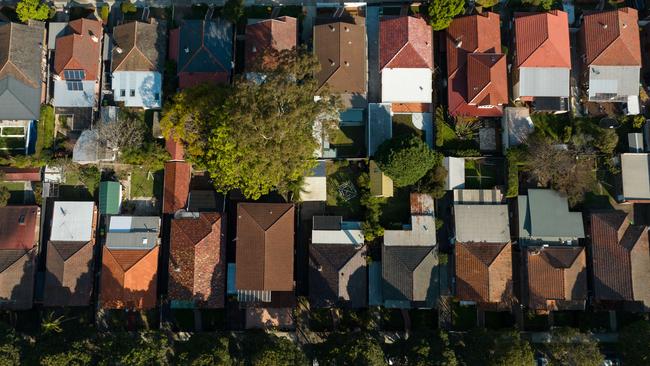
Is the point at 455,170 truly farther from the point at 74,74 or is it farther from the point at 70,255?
the point at 74,74

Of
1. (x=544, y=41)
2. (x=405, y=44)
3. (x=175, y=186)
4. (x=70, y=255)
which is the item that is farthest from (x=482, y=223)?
(x=70, y=255)

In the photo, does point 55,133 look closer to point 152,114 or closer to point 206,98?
point 152,114

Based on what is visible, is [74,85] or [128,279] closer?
[128,279]

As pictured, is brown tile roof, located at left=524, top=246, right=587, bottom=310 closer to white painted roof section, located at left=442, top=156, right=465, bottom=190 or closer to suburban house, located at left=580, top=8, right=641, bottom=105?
white painted roof section, located at left=442, top=156, right=465, bottom=190

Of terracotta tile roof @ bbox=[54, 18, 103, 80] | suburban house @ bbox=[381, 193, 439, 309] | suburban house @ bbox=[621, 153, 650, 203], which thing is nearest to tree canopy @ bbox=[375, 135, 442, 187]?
suburban house @ bbox=[381, 193, 439, 309]

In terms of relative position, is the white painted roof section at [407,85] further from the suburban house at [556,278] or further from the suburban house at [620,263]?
the suburban house at [620,263]
